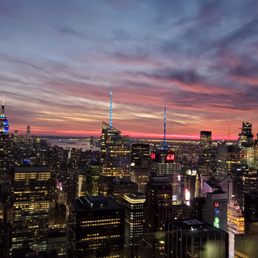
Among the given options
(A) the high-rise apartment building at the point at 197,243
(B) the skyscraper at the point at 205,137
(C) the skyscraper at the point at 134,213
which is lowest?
(C) the skyscraper at the point at 134,213

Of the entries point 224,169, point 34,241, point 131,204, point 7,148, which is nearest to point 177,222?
point 131,204

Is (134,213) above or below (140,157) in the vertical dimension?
below

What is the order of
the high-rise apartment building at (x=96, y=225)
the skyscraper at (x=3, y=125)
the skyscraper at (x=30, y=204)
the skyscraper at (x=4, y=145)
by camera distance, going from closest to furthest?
the high-rise apartment building at (x=96, y=225), the skyscraper at (x=30, y=204), the skyscraper at (x=4, y=145), the skyscraper at (x=3, y=125)

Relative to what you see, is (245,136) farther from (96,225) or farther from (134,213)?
(96,225)

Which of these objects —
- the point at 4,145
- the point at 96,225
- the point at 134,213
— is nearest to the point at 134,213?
the point at 134,213

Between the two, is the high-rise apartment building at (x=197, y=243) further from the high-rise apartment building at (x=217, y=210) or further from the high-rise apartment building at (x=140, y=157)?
the high-rise apartment building at (x=140, y=157)

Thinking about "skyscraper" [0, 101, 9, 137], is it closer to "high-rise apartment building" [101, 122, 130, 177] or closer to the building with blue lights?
the building with blue lights

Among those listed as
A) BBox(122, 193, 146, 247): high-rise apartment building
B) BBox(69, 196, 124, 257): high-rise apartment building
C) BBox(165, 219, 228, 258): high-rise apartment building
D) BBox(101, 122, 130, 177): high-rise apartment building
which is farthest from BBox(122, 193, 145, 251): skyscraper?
BBox(101, 122, 130, 177): high-rise apartment building

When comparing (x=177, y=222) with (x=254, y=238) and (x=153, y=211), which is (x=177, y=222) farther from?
(x=153, y=211)

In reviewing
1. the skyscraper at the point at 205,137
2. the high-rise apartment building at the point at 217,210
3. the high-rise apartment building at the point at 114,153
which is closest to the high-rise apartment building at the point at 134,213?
the high-rise apartment building at the point at 217,210

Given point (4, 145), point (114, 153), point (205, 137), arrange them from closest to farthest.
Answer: point (4, 145)
point (114, 153)
point (205, 137)

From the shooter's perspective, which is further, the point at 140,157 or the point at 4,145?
the point at 140,157
